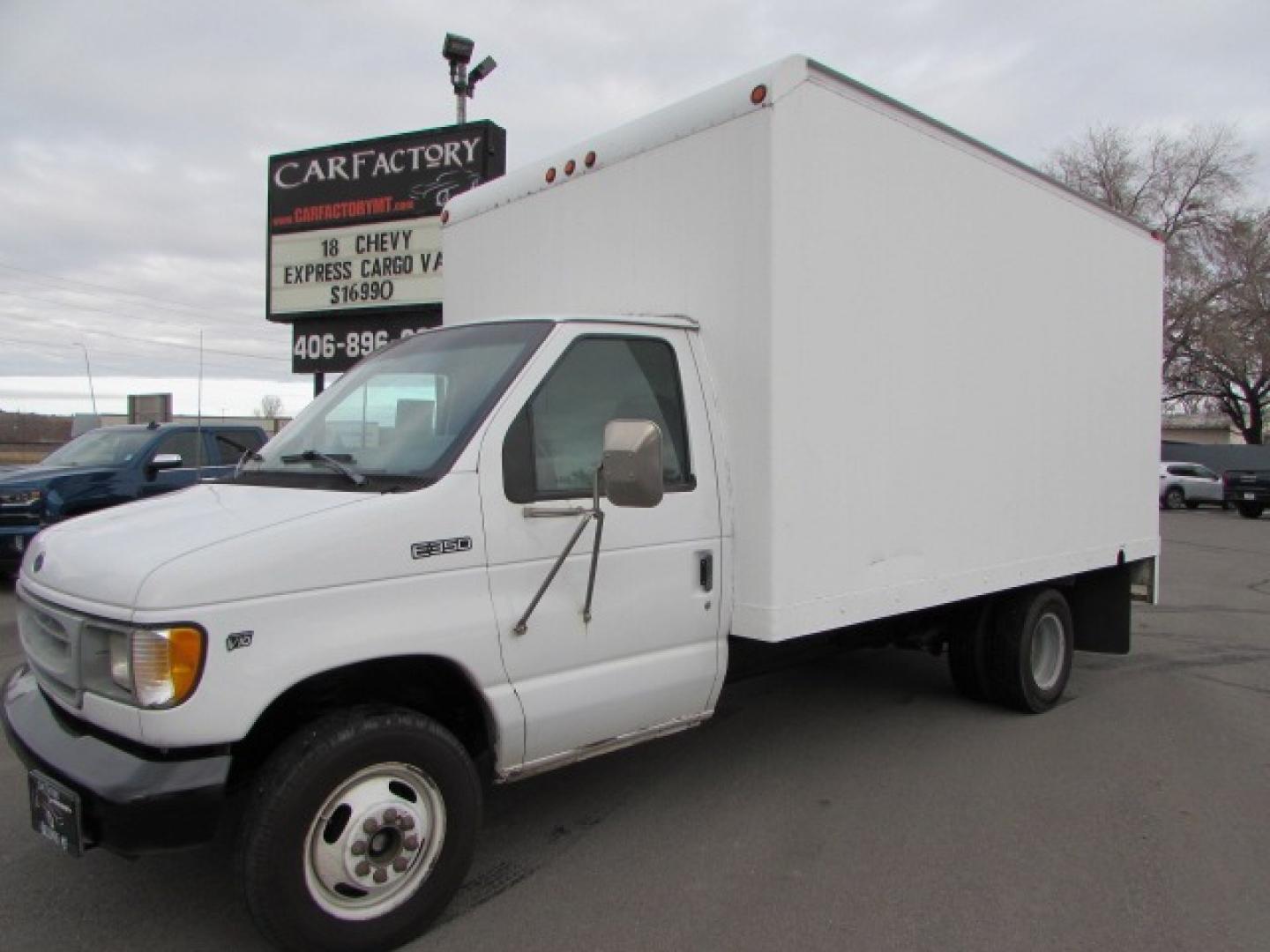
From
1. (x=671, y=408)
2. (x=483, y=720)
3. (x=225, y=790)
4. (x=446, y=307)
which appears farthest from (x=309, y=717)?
(x=446, y=307)

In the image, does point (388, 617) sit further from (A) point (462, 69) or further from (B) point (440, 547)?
(A) point (462, 69)

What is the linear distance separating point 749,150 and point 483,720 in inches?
95.2

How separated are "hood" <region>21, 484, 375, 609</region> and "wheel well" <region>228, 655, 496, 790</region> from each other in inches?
20.2

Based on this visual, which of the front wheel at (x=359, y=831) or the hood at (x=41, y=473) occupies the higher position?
the hood at (x=41, y=473)

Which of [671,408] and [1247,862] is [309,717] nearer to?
[671,408]

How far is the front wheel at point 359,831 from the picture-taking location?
270 cm

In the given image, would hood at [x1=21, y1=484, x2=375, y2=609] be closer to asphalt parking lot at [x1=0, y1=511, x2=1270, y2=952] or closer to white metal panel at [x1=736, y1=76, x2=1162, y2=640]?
asphalt parking lot at [x1=0, y1=511, x2=1270, y2=952]

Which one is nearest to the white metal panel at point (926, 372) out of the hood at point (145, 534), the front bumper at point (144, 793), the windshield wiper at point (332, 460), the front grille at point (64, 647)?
the windshield wiper at point (332, 460)

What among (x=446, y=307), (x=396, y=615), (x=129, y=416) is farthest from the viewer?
(x=129, y=416)

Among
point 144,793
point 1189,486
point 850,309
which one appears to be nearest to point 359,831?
point 144,793

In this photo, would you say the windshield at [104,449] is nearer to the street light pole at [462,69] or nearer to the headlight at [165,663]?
the street light pole at [462,69]

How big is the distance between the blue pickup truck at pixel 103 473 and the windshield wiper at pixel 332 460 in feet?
19.5

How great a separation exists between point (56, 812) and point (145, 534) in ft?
2.74

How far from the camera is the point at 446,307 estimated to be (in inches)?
215
